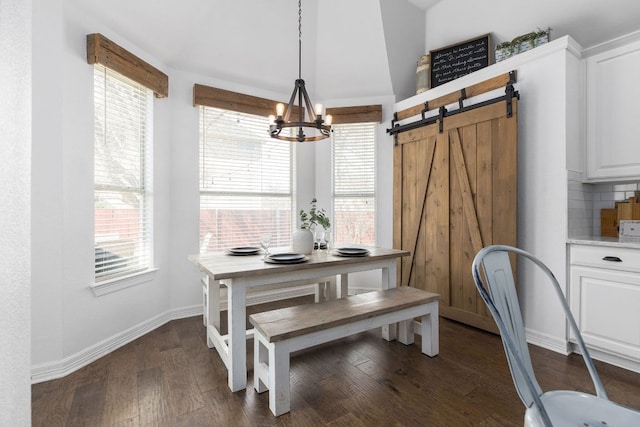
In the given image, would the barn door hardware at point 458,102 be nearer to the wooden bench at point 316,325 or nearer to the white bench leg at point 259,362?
the wooden bench at point 316,325

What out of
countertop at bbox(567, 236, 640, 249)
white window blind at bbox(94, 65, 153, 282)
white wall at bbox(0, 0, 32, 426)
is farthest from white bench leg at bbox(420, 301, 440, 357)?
white window blind at bbox(94, 65, 153, 282)

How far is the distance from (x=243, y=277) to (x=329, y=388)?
953 mm

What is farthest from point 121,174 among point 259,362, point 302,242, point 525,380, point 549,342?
point 549,342

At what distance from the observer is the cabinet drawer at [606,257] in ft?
7.10

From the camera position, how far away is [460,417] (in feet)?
5.66

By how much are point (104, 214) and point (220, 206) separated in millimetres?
1251

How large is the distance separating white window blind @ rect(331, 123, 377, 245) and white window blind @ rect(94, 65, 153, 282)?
7.65ft

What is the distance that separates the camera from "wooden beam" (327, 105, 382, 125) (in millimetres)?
4020

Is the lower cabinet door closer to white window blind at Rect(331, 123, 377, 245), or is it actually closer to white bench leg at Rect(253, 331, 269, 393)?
white window blind at Rect(331, 123, 377, 245)

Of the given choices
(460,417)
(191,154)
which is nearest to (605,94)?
(460,417)

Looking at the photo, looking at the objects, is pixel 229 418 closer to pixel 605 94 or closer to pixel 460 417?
pixel 460 417

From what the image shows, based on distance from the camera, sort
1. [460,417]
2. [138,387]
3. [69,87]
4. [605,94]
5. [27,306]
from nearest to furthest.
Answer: [27,306]
[460,417]
[138,387]
[69,87]
[605,94]

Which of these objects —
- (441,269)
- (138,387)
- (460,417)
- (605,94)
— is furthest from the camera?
(441,269)

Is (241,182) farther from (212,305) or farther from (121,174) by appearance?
(212,305)
